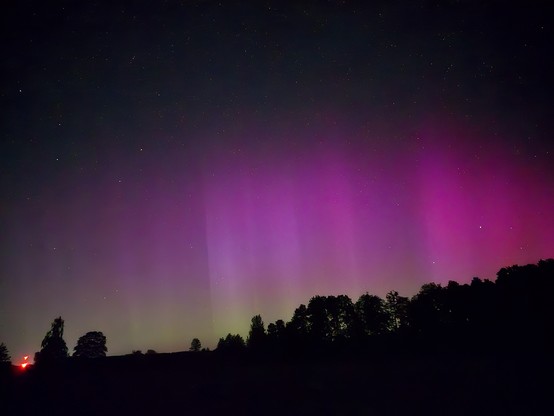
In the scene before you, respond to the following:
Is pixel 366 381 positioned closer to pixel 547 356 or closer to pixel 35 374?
pixel 547 356

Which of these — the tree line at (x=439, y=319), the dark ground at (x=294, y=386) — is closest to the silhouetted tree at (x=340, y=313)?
the tree line at (x=439, y=319)

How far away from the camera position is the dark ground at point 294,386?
18.3m

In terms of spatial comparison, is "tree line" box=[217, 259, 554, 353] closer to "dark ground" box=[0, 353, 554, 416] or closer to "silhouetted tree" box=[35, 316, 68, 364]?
"dark ground" box=[0, 353, 554, 416]

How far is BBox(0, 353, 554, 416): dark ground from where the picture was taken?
719 inches

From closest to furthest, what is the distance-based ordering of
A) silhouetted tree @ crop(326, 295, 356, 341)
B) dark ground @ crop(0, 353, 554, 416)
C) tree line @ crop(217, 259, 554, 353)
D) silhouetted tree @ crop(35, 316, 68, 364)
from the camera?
dark ground @ crop(0, 353, 554, 416) → tree line @ crop(217, 259, 554, 353) → silhouetted tree @ crop(326, 295, 356, 341) → silhouetted tree @ crop(35, 316, 68, 364)

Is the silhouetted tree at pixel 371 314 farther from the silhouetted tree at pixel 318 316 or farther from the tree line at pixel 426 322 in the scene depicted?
the silhouetted tree at pixel 318 316

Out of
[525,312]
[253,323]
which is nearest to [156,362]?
[525,312]

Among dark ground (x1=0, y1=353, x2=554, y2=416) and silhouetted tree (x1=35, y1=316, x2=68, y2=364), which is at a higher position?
silhouetted tree (x1=35, y1=316, x2=68, y2=364)

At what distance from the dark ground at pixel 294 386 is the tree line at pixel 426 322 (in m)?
1.60

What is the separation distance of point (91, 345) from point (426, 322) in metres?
68.7

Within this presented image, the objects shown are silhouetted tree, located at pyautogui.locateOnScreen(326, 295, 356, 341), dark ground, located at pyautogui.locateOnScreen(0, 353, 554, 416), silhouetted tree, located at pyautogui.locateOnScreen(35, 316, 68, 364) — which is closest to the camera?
dark ground, located at pyautogui.locateOnScreen(0, 353, 554, 416)

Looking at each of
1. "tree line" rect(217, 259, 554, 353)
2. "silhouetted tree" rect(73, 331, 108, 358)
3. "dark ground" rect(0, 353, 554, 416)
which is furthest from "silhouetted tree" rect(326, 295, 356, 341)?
"silhouetted tree" rect(73, 331, 108, 358)

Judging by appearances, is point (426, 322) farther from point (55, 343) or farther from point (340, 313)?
point (55, 343)

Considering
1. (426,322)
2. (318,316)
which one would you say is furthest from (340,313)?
(426,322)
